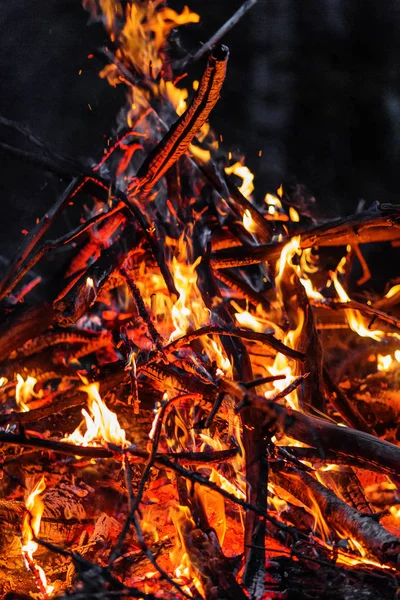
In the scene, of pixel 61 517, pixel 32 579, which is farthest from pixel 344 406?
pixel 32 579

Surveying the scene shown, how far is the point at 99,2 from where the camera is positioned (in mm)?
5539

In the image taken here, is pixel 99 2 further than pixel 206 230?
Yes

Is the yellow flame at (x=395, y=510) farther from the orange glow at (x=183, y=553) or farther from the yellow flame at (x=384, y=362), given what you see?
the yellow flame at (x=384, y=362)

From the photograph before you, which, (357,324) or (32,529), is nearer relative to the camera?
(32,529)

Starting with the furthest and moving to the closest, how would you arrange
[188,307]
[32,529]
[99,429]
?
[188,307] < [99,429] < [32,529]

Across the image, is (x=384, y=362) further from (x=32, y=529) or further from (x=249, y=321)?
(x=32, y=529)

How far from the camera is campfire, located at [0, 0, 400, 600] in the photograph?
2.51 meters

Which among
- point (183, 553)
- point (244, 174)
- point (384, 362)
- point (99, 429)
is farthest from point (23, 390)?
point (244, 174)

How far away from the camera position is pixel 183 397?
9.20ft

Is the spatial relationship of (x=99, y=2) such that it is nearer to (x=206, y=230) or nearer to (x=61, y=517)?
(x=206, y=230)

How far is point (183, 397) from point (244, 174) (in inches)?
145

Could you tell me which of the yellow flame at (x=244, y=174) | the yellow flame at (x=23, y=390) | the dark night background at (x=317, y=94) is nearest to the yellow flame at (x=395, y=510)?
the yellow flame at (x=23, y=390)

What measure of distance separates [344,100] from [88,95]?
270 centimetres

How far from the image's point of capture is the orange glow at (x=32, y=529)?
2.72m
